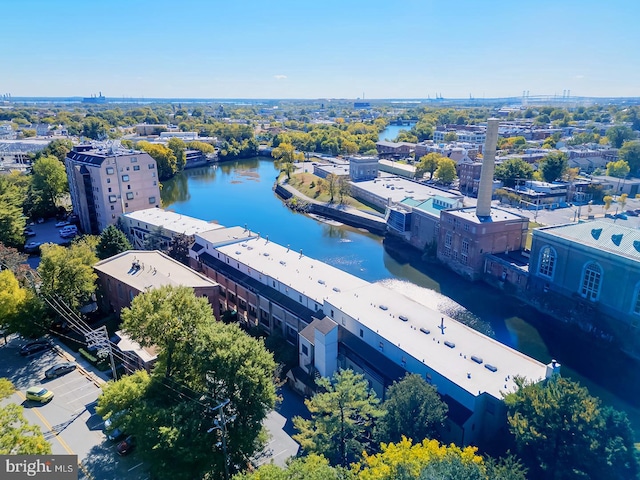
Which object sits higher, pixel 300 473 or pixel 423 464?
pixel 423 464

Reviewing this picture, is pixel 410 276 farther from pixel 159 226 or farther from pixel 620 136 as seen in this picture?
pixel 620 136

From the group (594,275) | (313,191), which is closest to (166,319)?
(594,275)

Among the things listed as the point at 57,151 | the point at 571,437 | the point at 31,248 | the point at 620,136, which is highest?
the point at 620,136

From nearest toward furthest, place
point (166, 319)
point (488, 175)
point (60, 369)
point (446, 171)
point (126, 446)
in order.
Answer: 1. point (126, 446)
2. point (166, 319)
3. point (60, 369)
4. point (488, 175)
5. point (446, 171)

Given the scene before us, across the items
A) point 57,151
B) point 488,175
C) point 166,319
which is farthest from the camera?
point 57,151

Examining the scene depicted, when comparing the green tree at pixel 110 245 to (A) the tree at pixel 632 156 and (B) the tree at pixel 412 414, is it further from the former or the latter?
(A) the tree at pixel 632 156

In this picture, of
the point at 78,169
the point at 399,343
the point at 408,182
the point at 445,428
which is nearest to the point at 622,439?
the point at 445,428

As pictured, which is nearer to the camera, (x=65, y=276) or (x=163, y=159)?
(x=65, y=276)
